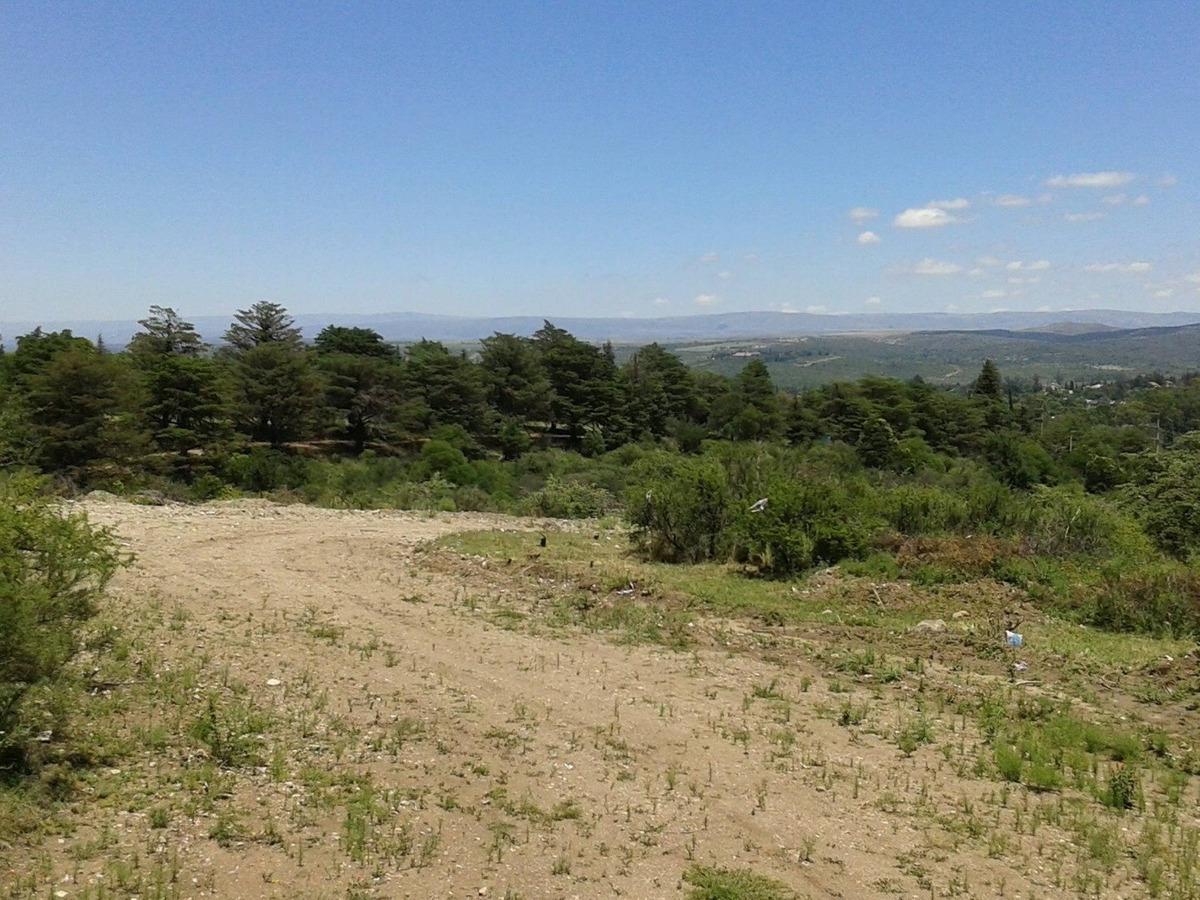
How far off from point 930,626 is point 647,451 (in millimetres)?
26409

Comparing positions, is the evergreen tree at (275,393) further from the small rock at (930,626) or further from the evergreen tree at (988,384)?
the evergreen tree at (988,384)

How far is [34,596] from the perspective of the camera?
604 centimetres

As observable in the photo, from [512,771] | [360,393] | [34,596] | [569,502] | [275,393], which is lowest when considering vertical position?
[569,502]

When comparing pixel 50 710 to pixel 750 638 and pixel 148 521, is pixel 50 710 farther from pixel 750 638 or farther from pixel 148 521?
pixel 148 521

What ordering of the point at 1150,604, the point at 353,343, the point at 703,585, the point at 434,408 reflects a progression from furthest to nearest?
the point at 353,343, the point at 434,408, the point at 703,585, the point at 1150,604

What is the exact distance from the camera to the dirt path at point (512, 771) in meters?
5.27

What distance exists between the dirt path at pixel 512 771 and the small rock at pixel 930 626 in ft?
7.53

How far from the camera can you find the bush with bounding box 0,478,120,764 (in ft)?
19.2

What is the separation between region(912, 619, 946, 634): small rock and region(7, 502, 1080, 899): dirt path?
2.30m

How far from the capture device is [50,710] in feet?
21.5

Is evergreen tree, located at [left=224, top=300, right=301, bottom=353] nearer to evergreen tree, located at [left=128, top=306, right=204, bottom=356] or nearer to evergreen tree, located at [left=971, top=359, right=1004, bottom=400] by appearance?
evergreen tree, located at [left=128, top=306, right=204, bottom=356]

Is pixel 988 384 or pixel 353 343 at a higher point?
pixel 353 343

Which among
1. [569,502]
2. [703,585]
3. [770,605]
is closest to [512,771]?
[770,605]

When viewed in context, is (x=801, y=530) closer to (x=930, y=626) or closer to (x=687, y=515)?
(x=687, y=515)
